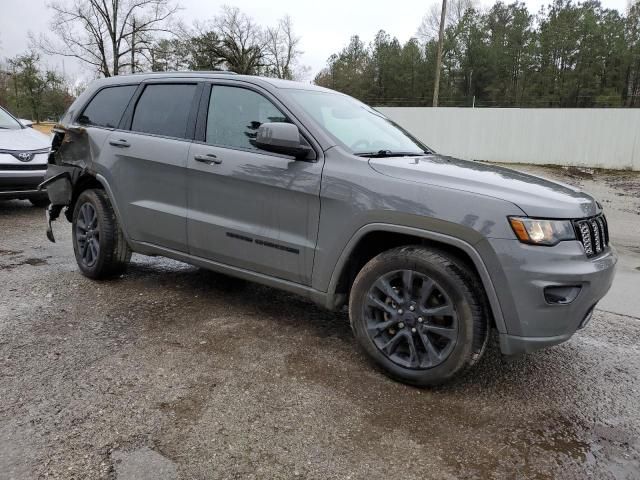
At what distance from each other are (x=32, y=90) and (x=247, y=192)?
43.6 m

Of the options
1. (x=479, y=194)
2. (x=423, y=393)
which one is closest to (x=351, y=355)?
(x=423, y=393)

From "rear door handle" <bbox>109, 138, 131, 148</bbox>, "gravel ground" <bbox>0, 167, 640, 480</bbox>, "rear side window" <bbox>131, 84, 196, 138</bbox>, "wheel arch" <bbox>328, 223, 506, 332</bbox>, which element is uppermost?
"rear side window" <bbox>131, 84, 196, 138</bbox>

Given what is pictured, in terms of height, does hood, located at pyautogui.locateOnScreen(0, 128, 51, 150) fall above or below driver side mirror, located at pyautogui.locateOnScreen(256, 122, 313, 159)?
below

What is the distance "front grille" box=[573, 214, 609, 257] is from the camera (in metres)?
2.77

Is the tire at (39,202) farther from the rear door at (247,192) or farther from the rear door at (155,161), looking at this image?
the rear door at (247,192)

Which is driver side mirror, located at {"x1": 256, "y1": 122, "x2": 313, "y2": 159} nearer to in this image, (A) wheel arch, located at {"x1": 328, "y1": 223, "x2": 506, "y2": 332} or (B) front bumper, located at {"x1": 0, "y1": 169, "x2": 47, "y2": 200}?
(A) wheel arch, located at {"x1": 328, "y1": 223, "x2": 506, "y2": 332}

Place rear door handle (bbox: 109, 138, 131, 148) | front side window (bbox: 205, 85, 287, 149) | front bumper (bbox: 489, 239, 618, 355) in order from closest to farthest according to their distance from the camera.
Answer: front bumper (bbox: 489, 239, 618, 355) → front side window (bbox: 205, 85, 287, 149) → rear door handle (bbox: 109, 138, 131, 148)

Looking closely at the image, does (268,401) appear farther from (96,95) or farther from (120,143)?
(96,95)

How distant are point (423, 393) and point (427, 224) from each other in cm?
99

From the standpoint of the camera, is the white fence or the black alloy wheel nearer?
the black alloy wheel

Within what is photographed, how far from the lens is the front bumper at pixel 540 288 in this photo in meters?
2.63

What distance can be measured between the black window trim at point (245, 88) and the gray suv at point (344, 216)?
0.04ft

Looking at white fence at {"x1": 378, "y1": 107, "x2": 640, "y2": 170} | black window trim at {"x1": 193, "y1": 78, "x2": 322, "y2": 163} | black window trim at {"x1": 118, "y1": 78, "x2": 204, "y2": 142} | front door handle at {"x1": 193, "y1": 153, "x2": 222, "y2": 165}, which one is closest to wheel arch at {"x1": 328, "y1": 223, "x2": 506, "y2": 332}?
black window trim at {"x1": 193, "y1": 78, "x2": 322, "y2": 163}

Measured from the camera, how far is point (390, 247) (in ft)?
10.9
